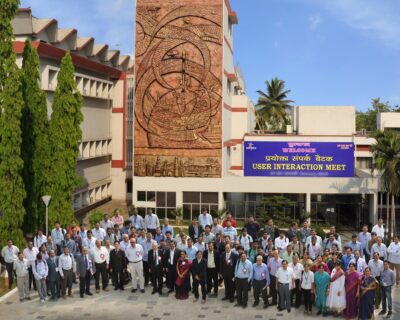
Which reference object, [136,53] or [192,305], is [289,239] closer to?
[192,305]

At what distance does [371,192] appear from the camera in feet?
105

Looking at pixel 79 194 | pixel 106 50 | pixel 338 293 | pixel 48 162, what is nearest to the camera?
pixel 338 293

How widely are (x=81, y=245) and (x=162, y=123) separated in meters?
17.5

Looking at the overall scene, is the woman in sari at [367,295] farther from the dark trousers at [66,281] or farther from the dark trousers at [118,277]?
the dark trousers at [66,281]

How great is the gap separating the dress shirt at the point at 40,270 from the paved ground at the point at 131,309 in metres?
0.88

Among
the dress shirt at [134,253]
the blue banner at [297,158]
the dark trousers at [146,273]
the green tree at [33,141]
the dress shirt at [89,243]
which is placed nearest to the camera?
the dress shirt at [134,253]

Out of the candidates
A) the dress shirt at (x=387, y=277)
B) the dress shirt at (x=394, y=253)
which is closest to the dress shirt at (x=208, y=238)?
the dress shirt at (x=387, y=277)

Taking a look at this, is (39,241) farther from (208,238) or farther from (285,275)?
(285,275)

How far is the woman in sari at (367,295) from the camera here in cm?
1387

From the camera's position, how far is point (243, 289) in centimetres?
1524

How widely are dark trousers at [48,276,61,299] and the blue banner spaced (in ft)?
68.9

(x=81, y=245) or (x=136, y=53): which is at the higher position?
(x=136, y=53)

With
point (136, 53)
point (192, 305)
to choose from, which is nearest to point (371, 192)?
point (136, 53)

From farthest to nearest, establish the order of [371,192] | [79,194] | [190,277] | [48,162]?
[79,194] < [371,192] < [48,162] < [190,277]
